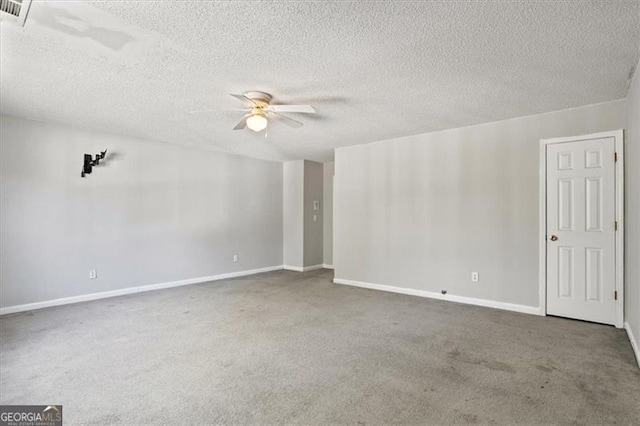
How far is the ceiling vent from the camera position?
6.42ft

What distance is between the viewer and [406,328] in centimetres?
357

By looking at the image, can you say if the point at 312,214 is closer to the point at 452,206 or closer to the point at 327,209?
the point at 327,209

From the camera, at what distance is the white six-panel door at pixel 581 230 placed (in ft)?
12.0

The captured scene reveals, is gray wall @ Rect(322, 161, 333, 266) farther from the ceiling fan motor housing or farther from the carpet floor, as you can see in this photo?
the ceiling fan motor housing

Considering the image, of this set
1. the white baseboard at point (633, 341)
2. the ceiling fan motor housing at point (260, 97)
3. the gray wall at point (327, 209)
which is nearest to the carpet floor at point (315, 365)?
the white baseboard at point (633, 341)

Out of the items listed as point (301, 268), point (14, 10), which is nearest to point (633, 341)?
point (14, 10)

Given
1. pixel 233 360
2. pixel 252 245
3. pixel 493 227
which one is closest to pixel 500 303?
pixel 493 227

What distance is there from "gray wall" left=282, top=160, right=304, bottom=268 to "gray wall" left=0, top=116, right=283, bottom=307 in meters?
0.70

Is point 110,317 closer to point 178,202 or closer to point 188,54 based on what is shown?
point 178,202

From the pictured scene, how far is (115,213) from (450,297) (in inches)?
198

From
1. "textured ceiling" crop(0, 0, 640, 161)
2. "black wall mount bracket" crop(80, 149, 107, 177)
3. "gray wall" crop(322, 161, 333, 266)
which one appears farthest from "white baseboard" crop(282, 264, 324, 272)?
"black wall mount bracket" crop(80, 149, 107, 177)

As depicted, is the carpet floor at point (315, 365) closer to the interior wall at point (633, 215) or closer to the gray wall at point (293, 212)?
the interior wall at point (633, 215)

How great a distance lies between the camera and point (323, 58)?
8.70 feet

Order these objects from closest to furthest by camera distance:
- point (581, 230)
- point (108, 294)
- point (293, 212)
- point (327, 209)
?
point (581, 230)
point (108, 294)
point (293, 212)
point (327, 209)
